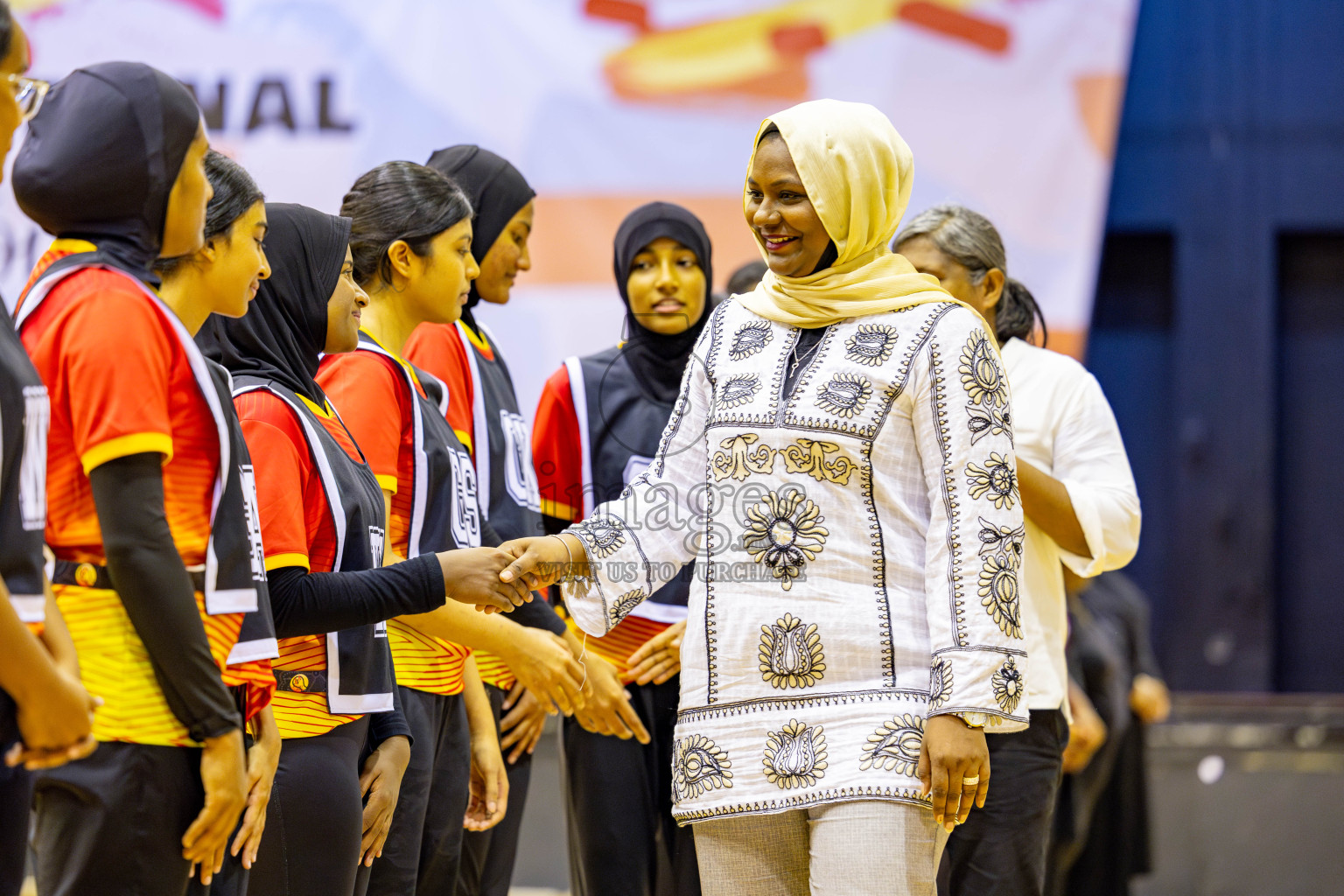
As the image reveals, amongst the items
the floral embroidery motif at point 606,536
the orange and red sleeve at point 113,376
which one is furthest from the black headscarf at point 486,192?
the orange and red sleeve at point 113,376

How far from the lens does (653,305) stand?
2.86m

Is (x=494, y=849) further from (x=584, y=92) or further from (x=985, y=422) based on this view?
(x=584, y=92)

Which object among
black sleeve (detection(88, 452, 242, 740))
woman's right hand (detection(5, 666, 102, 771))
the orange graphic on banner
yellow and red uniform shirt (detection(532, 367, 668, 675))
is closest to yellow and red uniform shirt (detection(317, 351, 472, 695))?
yellow and red uniform shirt (detection(532, 367, 668, 675))

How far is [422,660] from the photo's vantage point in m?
2.23

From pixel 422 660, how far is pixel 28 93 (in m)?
1.09

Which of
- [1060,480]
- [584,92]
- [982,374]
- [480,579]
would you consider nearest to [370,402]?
[480,579]

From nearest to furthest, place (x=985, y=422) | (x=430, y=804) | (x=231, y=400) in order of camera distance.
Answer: (x=231, y=400), (x=985, y=422), (x=430, y=804)

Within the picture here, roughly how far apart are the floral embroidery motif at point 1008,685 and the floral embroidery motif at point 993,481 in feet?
0.67

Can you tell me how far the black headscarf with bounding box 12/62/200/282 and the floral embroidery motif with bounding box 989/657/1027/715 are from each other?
3.65 feet

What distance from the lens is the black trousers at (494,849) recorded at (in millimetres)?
2535

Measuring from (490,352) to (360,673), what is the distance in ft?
3.44

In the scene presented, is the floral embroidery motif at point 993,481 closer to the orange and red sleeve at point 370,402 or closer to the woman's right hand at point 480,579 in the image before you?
the woman's right hand at point 480,579

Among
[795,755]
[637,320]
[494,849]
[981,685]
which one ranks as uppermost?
[637,320]

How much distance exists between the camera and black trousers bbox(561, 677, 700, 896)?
253 centimetres
